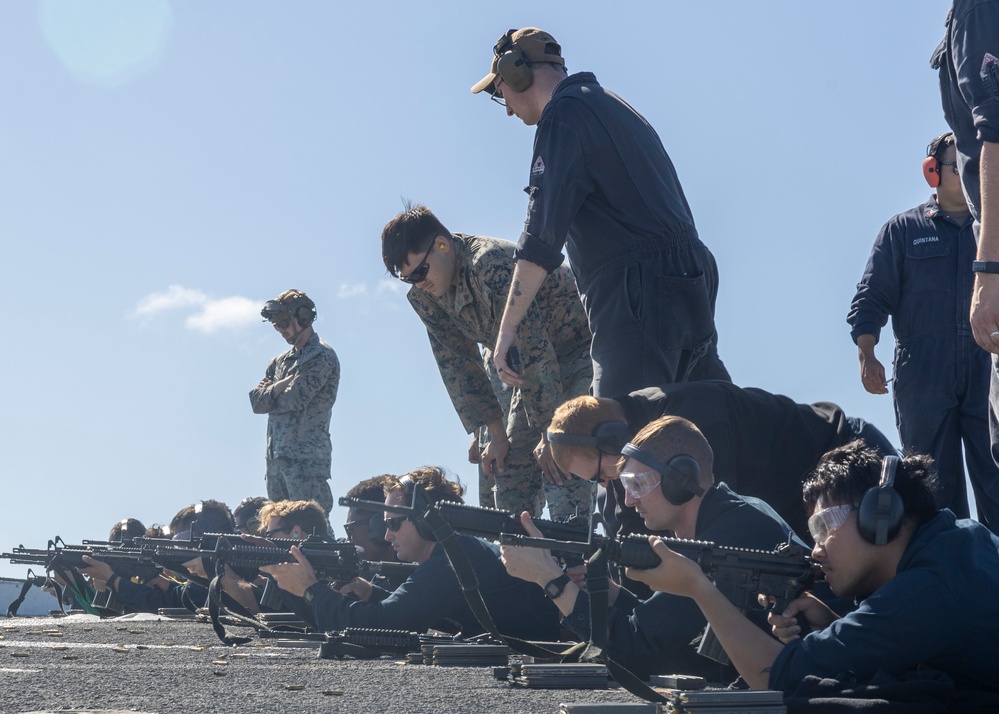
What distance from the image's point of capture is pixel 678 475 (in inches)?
167

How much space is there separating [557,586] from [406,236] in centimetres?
244

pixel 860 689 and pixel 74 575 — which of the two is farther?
pixel 74 575

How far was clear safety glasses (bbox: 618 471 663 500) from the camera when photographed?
430 cm

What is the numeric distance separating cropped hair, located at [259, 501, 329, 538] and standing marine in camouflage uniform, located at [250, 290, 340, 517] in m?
1.45

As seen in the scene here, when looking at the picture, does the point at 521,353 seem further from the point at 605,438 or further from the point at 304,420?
the point at 304,420

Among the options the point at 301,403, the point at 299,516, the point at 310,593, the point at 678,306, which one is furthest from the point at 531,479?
the point at 301,403

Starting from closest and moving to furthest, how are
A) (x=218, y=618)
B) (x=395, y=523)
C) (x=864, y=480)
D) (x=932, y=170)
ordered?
(x=864, y=480) → (x=932, y=170) → (x=395, y=523) → (x=218, y=618)

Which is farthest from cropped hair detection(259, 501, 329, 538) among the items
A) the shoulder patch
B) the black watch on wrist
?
the shoulder patch

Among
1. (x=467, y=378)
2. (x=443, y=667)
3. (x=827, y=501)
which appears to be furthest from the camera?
(x=467, y=378)

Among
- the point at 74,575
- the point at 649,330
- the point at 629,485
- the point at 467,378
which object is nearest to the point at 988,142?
the point at 629,485

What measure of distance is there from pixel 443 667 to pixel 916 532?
2.56 metres

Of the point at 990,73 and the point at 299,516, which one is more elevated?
the point at 990,73

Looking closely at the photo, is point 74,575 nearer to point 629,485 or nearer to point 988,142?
point 629,485

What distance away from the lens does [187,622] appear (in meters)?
10.2
